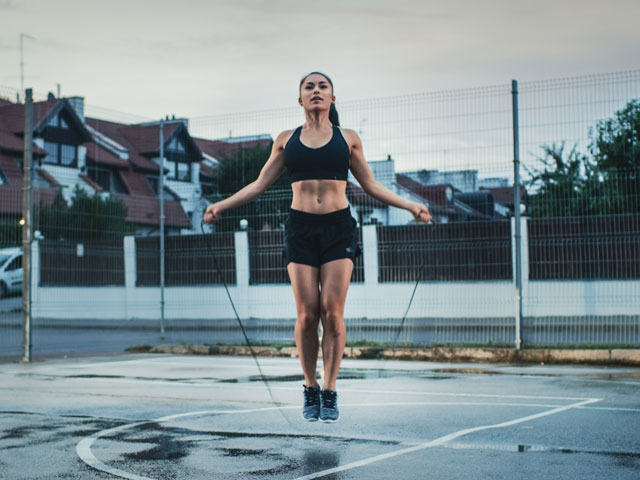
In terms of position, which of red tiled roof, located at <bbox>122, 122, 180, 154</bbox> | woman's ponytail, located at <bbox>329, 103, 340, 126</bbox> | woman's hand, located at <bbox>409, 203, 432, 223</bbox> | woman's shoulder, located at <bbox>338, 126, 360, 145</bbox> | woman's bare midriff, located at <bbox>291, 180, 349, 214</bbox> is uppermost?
red tiled roof, located at <bbox>122, 122, 180, 154</bbox>

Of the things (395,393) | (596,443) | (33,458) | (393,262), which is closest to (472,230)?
(393,262)

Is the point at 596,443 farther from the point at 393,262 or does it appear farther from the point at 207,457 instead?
the point at 393,262

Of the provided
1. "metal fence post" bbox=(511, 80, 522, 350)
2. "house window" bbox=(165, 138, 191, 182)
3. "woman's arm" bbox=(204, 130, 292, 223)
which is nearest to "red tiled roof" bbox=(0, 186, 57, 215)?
"house window" bbox=(165, 138, 191, 182)

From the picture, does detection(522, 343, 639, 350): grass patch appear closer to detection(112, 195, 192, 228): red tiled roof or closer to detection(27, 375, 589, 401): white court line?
detection(27, 375, 589, 401): white court line

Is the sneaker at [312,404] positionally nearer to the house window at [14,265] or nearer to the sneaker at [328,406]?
the sneaker at [328,406]

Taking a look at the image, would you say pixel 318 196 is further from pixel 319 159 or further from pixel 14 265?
pixel 14 265

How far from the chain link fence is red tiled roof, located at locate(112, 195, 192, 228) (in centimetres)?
7

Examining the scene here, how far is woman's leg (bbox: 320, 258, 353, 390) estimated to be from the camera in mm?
5066

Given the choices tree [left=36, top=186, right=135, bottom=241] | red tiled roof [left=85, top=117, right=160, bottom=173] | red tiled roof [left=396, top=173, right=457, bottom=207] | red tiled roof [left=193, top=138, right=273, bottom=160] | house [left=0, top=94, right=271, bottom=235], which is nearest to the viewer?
red tiled roof [left=396, top=173, right=457, bottom=207]

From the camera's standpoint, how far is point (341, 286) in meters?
5.08

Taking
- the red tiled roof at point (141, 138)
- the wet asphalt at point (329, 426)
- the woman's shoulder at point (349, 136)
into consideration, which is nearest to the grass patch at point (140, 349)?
the wet asphalt at point (329, 426)

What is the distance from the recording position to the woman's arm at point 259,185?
5.11 metres

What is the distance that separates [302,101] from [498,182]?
10106mm

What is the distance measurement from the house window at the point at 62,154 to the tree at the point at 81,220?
23814mm
